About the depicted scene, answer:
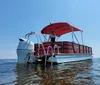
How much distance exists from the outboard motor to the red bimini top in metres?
6.34

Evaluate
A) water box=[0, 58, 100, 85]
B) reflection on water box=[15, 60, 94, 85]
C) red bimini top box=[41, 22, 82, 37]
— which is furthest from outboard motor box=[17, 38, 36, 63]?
reflection on water box=[15, 60, 94, 85]

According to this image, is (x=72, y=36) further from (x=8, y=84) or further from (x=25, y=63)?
(x=8, y=84)

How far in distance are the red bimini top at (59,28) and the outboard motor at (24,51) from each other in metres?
6.34

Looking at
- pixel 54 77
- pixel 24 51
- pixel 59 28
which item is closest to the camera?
pixel 54 77

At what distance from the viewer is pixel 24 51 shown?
67.4 feet

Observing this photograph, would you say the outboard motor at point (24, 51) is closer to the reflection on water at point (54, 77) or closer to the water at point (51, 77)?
the water at point (51, 77)

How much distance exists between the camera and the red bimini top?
24.9 m

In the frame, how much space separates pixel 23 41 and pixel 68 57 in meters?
6.93

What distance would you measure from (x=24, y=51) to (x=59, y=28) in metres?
9.07

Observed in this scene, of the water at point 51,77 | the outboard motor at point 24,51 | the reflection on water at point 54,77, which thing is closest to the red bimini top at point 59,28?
the outboard motor at point 24,51

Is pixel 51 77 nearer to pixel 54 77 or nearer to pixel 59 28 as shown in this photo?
pixel 54 77

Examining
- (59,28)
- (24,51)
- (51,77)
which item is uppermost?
(59,28)

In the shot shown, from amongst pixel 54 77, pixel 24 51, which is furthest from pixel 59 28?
pixel 54 77

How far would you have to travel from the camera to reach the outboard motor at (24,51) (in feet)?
67.3
